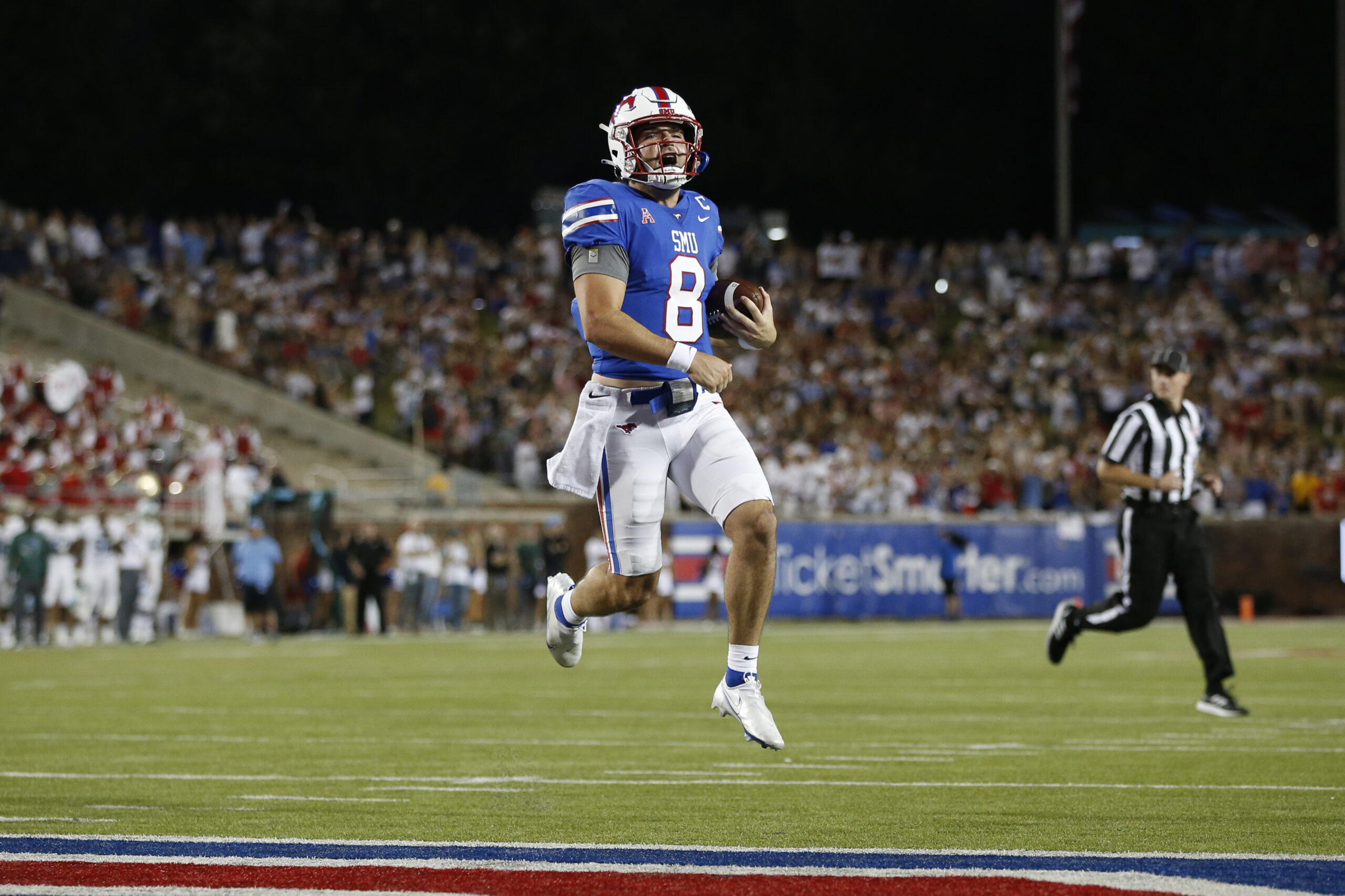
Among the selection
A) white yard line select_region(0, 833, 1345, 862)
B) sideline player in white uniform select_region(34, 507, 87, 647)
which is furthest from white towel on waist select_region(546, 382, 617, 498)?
sideline player in white uniform select_region(34, 507, 87, 647)

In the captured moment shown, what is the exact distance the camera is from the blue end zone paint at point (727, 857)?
5.04 metres

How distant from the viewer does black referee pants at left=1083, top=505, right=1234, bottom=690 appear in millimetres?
10547

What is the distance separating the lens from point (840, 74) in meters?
53.4

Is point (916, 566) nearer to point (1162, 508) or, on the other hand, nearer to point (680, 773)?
point (1162, 508)

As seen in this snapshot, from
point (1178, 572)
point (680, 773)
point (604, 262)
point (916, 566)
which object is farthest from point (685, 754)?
point (916, 566)

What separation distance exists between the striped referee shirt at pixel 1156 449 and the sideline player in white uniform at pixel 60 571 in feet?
50.1

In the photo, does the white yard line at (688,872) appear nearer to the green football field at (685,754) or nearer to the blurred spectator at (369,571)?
the green football field at (685,754)

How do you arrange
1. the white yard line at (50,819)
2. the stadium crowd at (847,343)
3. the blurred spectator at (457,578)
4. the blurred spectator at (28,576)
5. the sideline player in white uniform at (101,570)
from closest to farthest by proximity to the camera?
the white yard line at (50,819) → the blurred spectator at (28,576) → the sideline player in white uniform at (101,570) → the blurred spectator at (457,578) → the stadium crowd at (847,343)

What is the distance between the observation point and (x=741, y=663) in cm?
646

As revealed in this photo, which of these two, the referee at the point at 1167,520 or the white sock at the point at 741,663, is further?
the referee at the point at 1167,520

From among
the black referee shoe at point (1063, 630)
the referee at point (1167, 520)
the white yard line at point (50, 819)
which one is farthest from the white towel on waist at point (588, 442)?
the black referee shoe at point (1063, 630)

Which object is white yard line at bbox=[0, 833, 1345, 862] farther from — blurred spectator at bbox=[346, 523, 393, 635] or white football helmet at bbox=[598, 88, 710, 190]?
blurred spectator at bbox=[346, 523, 393, 635]

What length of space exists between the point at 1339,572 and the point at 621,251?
2218 centimetres

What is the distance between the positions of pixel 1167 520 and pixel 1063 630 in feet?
4.83
